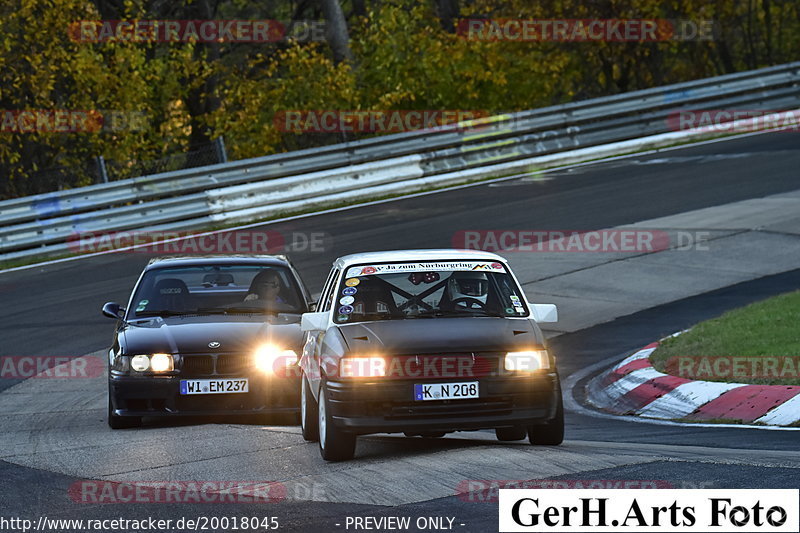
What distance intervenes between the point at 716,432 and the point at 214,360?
418 centimetres

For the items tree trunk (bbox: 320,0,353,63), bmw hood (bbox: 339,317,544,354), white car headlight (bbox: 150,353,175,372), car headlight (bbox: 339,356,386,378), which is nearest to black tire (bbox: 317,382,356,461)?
car headlight (bbox: 339,356,386,378)

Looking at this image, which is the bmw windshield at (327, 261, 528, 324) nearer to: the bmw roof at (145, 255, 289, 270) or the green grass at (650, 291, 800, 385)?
the green grass at (650, 291, 800, 385)

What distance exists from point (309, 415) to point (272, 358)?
1392mm

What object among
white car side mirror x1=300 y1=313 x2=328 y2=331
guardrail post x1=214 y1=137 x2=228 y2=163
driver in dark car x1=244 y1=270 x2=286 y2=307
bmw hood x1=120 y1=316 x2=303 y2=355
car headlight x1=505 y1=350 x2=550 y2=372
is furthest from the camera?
guardrail post x1=214 y1=137 x2=228 y2=163

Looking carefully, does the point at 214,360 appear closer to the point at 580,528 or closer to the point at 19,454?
the point at 19,454

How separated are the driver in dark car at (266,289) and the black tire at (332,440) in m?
3.60

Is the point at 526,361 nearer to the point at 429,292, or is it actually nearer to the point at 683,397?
the point at 429,292

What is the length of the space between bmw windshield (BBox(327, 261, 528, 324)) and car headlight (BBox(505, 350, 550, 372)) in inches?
26.5

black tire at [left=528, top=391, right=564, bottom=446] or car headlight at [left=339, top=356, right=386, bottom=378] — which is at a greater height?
car headlight at [left=339, top=356, right=386, bottom=378]

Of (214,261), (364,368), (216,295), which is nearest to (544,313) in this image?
(364,368)

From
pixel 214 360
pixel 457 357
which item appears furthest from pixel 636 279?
pixel 457 357

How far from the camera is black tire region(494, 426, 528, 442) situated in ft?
30.3

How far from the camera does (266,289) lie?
1230cm

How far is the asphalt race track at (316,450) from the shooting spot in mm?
7113
